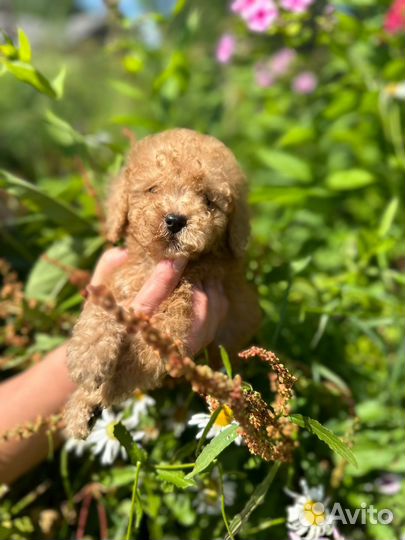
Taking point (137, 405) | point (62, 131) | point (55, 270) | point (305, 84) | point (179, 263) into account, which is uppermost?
point (62, 131)

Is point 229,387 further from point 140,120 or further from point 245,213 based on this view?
Answer: point 140,120

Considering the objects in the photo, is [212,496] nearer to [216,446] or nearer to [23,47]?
[216,446]

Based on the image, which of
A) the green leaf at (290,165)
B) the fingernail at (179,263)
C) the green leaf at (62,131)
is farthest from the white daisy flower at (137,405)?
the green leaf at (290,165)

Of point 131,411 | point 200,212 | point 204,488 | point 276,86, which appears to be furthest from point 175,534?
point 276,86

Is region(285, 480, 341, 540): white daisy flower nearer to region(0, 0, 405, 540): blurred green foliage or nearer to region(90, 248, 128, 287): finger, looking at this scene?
region(0, 0, 405, 540): blurred green foliage

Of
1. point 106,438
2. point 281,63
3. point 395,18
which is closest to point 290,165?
point 395,18

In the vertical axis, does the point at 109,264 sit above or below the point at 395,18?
below

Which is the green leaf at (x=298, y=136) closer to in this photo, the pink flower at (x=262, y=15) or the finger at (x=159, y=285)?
the pink flower at (x=262, y=15)
